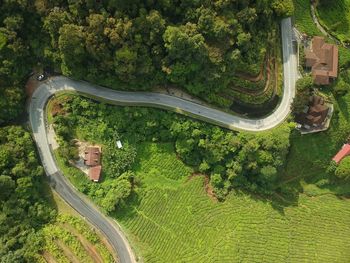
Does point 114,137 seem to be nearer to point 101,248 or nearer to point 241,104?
point 101,248

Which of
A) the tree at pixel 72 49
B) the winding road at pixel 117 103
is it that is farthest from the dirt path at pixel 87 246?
the tree at pixel 72 49

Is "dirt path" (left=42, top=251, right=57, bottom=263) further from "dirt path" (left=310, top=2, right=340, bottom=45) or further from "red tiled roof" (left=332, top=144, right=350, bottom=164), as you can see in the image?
"dirt path" (left=310, top=2, right=340, bottom=45)

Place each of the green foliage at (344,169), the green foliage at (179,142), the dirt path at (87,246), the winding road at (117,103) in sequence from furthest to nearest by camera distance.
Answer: the green foliage at (344,169), the green foliage at (179,142), the winding road at (117,103), the dirt path at (87,246)

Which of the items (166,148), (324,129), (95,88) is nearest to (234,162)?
(166,148)

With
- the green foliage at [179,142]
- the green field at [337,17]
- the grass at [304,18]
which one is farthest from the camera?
the green field at [337,17]

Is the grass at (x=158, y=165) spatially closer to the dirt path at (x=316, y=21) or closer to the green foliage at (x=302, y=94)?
the green foliage at (x=302, y=94)

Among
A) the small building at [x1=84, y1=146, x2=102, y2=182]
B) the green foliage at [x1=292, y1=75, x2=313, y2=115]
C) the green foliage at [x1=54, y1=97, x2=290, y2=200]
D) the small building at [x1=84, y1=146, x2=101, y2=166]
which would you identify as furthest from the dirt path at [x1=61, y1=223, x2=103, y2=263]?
the green foliage at [x1=292, y1=75, x2=313, y2=115]

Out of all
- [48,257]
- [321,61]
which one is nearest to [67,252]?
[48,257]
